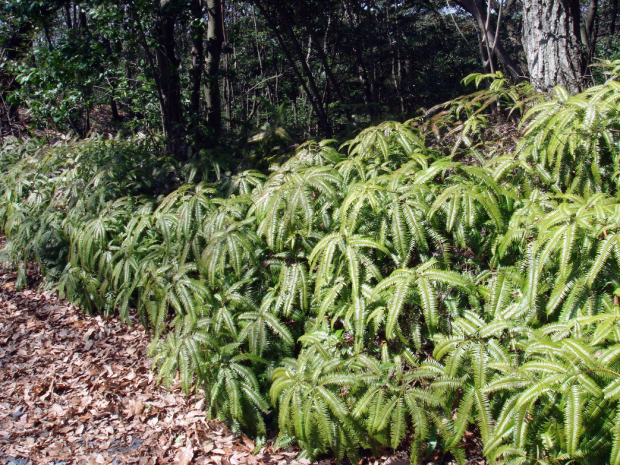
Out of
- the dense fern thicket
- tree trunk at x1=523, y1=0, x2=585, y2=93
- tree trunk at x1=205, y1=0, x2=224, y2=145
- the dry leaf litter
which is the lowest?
the dry leaf litter

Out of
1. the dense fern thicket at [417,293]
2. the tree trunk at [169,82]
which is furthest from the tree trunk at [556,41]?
the tree trunk at [169,82]

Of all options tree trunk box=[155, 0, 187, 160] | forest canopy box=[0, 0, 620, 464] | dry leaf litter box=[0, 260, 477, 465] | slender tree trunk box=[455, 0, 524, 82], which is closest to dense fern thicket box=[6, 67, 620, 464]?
forest canopy box=[0, 0, 620, 464]

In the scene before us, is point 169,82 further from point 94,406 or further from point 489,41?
point 94,406

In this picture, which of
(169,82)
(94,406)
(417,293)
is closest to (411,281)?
(417,293)

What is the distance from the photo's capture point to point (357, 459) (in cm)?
240

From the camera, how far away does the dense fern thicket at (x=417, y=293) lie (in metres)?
2.01

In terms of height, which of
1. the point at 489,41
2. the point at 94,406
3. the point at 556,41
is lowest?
the point at 94,406

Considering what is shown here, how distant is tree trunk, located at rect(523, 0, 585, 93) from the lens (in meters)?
3.86

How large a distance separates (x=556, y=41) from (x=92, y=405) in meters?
4.83

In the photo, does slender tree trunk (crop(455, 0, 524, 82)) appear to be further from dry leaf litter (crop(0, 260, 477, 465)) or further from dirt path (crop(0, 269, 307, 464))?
dirt path (crop(0, 269, 307, 464))

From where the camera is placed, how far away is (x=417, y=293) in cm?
244

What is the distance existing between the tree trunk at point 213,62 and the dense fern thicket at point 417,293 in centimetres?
340

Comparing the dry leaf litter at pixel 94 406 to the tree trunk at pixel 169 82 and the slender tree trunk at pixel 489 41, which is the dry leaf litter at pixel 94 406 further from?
the slender tree trunk at pixel 489 41

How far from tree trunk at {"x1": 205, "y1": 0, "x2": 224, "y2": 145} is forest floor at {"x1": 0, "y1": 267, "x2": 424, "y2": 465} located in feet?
11.1
